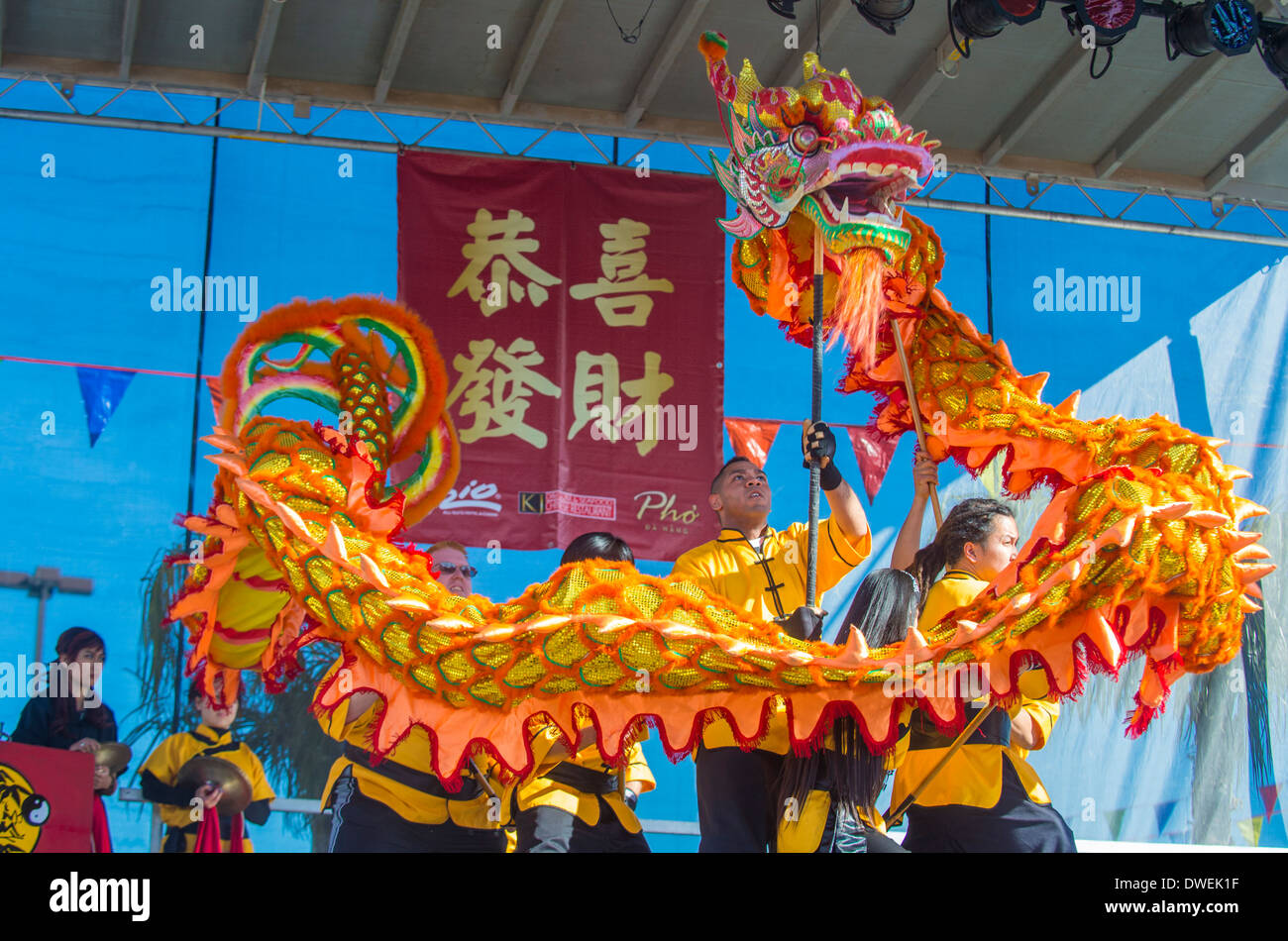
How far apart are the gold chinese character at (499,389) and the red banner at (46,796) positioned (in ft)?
4.57

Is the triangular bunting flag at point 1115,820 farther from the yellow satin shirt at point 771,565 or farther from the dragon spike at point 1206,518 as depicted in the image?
the dragon spike at point 1206,518

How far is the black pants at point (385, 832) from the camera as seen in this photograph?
237cm

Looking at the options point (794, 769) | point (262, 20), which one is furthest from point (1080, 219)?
point (794, 769)

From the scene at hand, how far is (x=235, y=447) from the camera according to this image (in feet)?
7.03

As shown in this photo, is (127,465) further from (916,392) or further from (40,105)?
(916,392)

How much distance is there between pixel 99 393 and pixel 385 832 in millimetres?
1930

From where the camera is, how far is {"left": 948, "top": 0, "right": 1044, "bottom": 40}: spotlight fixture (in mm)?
3621

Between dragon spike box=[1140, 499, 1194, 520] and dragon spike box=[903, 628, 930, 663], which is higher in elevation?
dragon spike box=[1140, 499, 1194, 520]

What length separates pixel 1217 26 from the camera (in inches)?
147

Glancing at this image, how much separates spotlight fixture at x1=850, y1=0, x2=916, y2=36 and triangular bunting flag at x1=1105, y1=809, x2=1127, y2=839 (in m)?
2.42

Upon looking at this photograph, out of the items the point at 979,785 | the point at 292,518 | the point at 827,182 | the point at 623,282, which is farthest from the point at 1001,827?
the point at 623,282

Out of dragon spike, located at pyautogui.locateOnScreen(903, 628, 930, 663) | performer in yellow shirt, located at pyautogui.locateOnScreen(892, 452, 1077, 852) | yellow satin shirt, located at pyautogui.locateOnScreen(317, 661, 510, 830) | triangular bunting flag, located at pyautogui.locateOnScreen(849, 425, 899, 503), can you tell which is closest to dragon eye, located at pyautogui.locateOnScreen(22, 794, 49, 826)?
yellow satin shirt, located at pyautogui.locateOnScreen(317, 661, 510, 830)

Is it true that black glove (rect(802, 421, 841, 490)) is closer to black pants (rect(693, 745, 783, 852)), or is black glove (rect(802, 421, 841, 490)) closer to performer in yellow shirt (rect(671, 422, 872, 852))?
performer in yellow shirt (rect(671, 422, 872, 852))

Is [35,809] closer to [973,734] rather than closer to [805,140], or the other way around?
[973,734]
